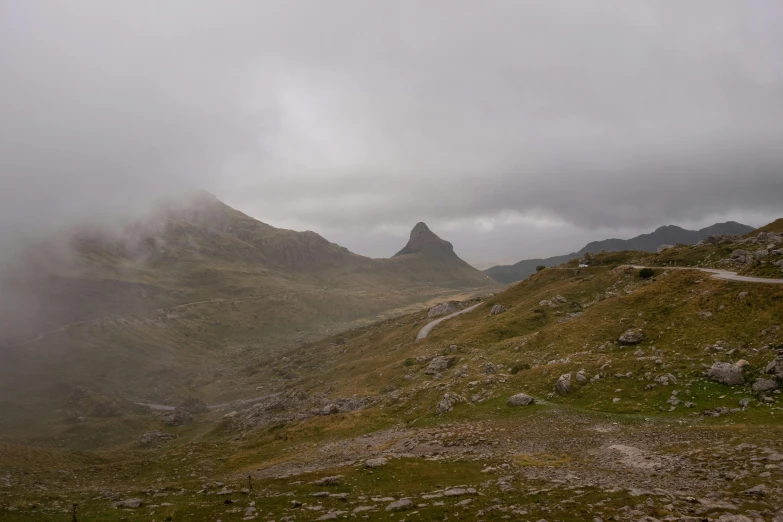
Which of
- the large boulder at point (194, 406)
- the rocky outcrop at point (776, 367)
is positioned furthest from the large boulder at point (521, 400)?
the large boulder at point (194, 406)

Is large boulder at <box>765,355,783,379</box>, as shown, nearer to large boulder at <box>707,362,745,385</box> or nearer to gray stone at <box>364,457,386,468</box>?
large boulder at <box>707,362,745,385</box>

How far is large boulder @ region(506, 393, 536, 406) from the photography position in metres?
44.7

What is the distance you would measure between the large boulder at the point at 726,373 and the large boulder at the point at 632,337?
12848 millimetres

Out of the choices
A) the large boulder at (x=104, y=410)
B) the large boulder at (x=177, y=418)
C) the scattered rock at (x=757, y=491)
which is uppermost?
the scattered rock at (x=757, y=491)

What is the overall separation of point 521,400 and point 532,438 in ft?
29.4

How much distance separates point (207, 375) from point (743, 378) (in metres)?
→ 173

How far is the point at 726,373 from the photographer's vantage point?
36656 mm

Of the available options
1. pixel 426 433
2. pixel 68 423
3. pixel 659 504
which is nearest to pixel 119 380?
pixel 68 423

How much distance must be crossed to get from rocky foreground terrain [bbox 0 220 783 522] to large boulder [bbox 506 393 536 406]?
214 mm

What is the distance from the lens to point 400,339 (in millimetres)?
115938

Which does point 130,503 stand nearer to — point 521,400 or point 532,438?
point 532,438

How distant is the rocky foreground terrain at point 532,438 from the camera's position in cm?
2333

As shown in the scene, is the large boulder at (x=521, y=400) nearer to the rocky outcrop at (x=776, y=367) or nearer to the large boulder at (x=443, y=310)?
the rocky outcrop at (x=776, y=367)

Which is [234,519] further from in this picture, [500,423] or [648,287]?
[648,287]
